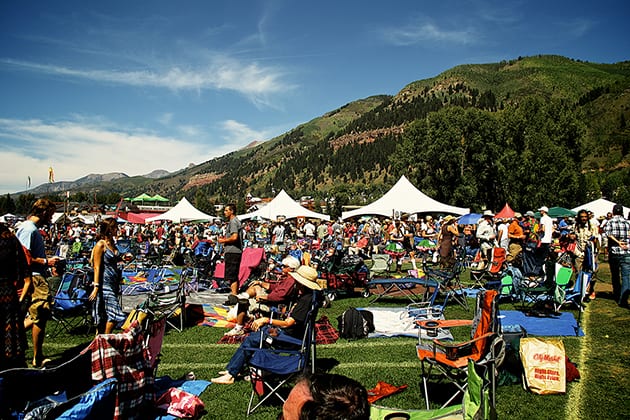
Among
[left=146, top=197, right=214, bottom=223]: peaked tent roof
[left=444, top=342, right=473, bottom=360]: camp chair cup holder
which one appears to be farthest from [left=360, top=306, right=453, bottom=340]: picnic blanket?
[left=146, top=197, right=214, bottom=223]: peaked tent roof

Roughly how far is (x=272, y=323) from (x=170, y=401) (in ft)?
4.12

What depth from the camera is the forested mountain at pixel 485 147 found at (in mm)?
37281

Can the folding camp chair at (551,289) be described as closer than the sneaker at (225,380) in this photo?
No

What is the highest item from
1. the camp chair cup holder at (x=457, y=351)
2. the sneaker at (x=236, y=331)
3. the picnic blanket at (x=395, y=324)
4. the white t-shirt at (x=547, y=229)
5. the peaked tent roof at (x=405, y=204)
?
the peaked tent roof at (x=405, y=204)

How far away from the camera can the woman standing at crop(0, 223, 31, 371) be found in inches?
144

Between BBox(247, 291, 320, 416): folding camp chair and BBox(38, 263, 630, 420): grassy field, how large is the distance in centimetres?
19

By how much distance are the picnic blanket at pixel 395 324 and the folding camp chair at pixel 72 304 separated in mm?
4674

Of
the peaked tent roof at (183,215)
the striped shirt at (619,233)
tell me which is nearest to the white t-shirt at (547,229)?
the striped shirt at (619,233)

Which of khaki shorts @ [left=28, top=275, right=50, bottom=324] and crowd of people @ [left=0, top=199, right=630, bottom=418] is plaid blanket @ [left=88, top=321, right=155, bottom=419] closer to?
crowd of people @ [left=0, top=199, right=630, bottom=418]

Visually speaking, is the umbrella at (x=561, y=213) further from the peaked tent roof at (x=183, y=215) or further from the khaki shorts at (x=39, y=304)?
the khaki shorts at (x=39, y=304)

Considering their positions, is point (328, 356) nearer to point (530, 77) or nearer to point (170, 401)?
point (170, 401)

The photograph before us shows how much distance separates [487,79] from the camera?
169500 mm

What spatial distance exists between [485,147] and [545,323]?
36493 millimetres

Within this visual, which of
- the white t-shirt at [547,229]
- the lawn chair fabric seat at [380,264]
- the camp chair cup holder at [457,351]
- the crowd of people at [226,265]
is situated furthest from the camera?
the lawn chair fabric seat at [380,264]
